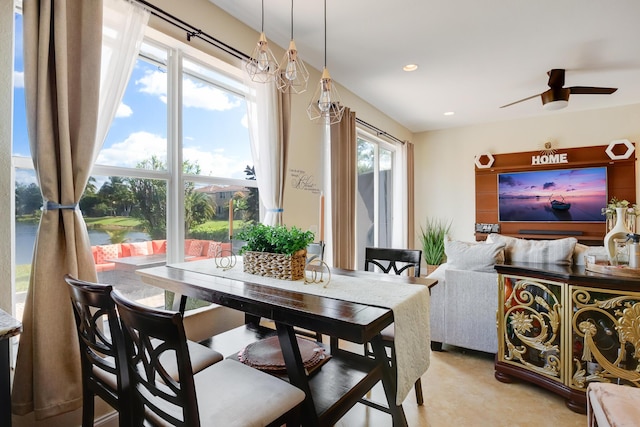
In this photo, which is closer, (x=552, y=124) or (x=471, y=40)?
(x=471, y=40)

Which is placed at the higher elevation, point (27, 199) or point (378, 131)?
point (378, 131)

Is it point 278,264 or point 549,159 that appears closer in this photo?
point 278,264

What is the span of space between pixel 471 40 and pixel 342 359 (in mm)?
2807

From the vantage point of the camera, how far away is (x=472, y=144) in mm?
5887

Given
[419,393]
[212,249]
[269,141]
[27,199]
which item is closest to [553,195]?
[419,393]

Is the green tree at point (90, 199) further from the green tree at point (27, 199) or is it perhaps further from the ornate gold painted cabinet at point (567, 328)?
the ornate gold painted cabinet at point (567, 328)

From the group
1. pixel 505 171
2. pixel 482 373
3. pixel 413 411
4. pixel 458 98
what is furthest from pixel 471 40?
pixel 505 171

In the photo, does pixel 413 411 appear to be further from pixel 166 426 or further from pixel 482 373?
pixel 166 426

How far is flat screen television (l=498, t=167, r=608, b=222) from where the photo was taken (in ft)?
16.3

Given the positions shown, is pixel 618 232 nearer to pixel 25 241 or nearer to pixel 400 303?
pixel 400 303

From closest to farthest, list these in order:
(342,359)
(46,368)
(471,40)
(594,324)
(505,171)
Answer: (46,368), (342,359), (594,324), (471,40), (505,171)

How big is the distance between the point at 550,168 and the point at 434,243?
2.11m

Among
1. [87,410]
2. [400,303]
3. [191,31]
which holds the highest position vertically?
[191,31]

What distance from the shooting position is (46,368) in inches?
55.6
